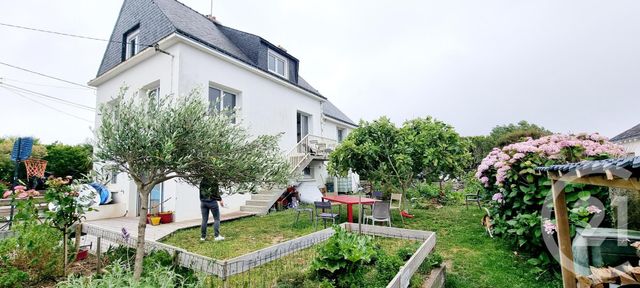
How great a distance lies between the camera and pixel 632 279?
2.84 metres

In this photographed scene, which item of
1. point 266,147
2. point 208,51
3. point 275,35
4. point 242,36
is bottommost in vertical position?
point 266,147

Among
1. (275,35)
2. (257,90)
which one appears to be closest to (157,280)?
(257,90)

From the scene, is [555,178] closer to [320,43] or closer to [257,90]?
[257,90]

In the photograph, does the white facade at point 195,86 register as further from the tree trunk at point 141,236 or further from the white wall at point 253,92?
the tree trunk at point 141,236

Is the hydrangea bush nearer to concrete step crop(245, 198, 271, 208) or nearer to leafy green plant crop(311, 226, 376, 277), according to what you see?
leafy green plant crop(311, 226, 376, 277)

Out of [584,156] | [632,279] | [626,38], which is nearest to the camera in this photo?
[632,279]

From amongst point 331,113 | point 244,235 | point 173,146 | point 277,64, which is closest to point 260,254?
point 173,146

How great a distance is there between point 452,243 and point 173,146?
5943mm

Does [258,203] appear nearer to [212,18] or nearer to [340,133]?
[212,18]

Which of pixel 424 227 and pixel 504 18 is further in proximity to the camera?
pixel 504 18

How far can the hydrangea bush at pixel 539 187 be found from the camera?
417 centimetres

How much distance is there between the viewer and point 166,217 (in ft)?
27.1

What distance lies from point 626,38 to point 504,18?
3335mm

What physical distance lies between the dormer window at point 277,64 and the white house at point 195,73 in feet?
0.16
